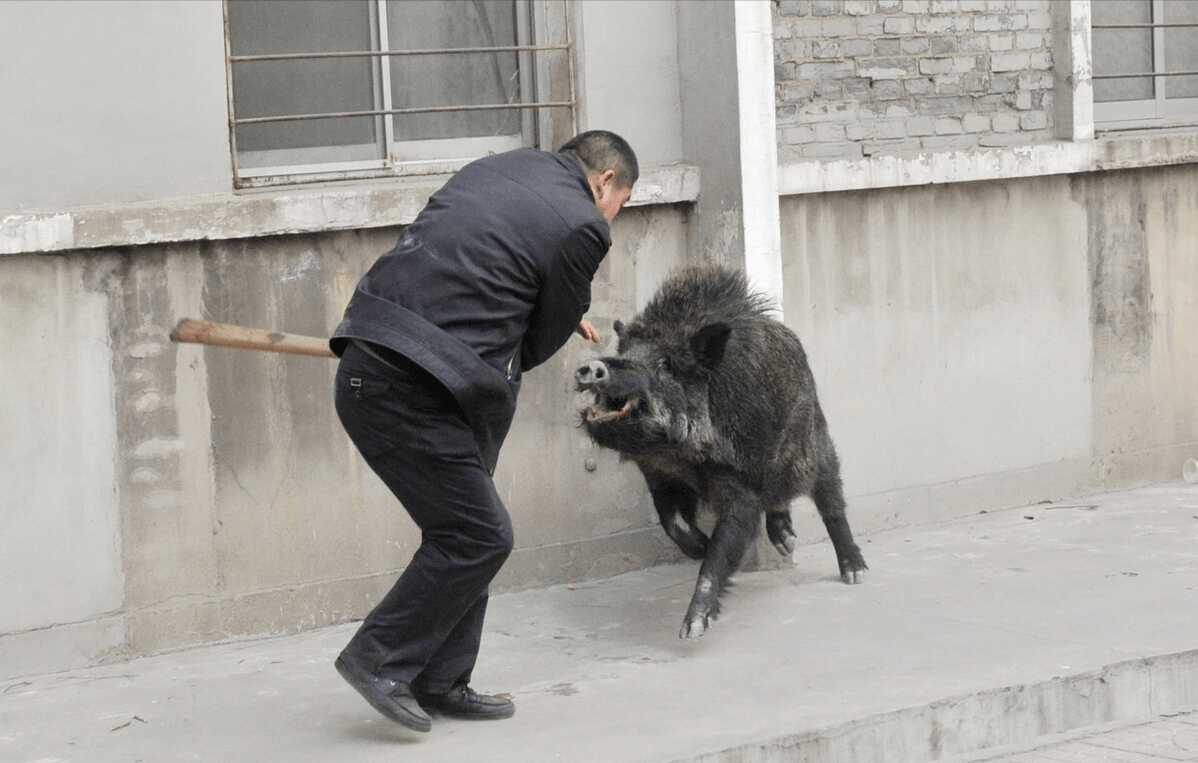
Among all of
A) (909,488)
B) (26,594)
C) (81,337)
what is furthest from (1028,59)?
(26,594)

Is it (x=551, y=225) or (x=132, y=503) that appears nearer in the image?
(x=551, y=225)

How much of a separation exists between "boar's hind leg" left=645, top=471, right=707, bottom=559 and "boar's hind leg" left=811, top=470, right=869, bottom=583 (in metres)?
0.62

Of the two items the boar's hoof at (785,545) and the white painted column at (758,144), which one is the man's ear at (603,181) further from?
the boar's hoof at (785,545)

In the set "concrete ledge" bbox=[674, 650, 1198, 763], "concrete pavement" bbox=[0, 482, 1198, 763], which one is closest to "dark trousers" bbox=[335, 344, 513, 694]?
"concrete pavement" bbox=[0, 482, 1198, 763]

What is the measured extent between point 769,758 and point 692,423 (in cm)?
161

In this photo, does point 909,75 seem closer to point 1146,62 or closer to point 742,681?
point 1146,62

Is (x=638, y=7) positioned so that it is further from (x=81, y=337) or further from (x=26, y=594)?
(x=26, y=594)

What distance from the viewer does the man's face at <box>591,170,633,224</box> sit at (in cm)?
502

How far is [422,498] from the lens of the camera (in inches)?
186

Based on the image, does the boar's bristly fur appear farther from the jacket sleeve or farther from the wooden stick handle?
the wooden stick handle

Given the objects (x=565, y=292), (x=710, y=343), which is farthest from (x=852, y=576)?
(x=565, y=292)

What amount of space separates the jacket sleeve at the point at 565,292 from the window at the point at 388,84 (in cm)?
196

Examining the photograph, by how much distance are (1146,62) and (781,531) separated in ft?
14.3

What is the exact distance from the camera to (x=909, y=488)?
26.6 ft
